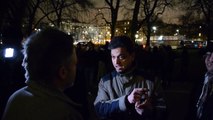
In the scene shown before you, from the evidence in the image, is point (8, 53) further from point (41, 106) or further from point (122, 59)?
point (41, 106)

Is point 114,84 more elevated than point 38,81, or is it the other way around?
point 38,81

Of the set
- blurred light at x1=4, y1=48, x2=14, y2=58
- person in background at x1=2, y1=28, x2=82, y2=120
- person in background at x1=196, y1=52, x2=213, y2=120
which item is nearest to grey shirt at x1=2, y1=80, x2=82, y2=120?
person in background at x1=2, y1=28, x2=82, y2=120

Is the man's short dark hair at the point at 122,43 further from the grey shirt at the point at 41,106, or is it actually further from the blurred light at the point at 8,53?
the blurred light at the point at 8,53

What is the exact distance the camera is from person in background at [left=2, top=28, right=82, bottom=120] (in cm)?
158

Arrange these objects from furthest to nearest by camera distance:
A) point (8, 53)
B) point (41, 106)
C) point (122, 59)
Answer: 1. point (8, 53)
2. point (122, 59)
3. point (41, 106)

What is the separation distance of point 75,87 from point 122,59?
117 centimetres

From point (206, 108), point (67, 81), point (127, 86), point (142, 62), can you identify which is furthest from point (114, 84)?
point (142, 62)

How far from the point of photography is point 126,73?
2.65 m

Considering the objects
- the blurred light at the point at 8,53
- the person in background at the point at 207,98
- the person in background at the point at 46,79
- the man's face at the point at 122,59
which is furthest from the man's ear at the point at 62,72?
the blurred light at the point at 8,53

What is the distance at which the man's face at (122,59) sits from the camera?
2.69 meters

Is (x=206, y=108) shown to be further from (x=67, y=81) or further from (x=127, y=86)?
(x=67, y=81)

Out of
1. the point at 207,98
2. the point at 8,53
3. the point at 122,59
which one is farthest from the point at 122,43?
the point at 8,53

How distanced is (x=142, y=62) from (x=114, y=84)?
11.5m

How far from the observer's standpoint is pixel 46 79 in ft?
5.45
